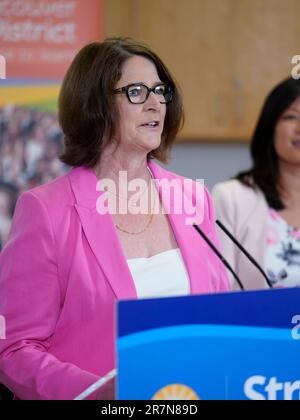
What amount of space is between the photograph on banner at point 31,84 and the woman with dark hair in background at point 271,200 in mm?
905

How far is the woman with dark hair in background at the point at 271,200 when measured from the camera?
2105 mm

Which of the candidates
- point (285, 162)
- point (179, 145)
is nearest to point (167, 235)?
point (285, 162)

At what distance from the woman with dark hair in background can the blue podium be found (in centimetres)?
106

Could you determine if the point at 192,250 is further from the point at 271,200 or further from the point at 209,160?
the point at 209,160

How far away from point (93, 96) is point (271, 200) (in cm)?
97

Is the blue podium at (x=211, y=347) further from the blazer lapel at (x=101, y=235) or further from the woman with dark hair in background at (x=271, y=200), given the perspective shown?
the woman with dark hair in background at (x=271, y=200)

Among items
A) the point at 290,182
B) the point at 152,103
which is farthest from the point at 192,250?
the point at 290,182

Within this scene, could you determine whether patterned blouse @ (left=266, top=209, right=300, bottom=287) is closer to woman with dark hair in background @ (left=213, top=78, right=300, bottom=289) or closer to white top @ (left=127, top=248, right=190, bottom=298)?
woman with dark hair in background @ (left=213, top=78, right=300, bottom=289)

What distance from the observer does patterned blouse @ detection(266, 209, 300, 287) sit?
209 centimetres

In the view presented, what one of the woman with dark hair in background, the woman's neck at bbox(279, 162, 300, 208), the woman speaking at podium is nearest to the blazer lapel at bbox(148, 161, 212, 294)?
the woman speaking at podium

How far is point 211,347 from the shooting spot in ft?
3.18

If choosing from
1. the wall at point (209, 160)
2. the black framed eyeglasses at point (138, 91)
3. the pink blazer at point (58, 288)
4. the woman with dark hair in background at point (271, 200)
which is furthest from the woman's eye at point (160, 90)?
the wall at point (209, 160)

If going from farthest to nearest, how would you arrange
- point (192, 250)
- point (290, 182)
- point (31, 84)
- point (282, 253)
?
point (31, 84), point (290, 182), point (282, 253), point (192, 250)
